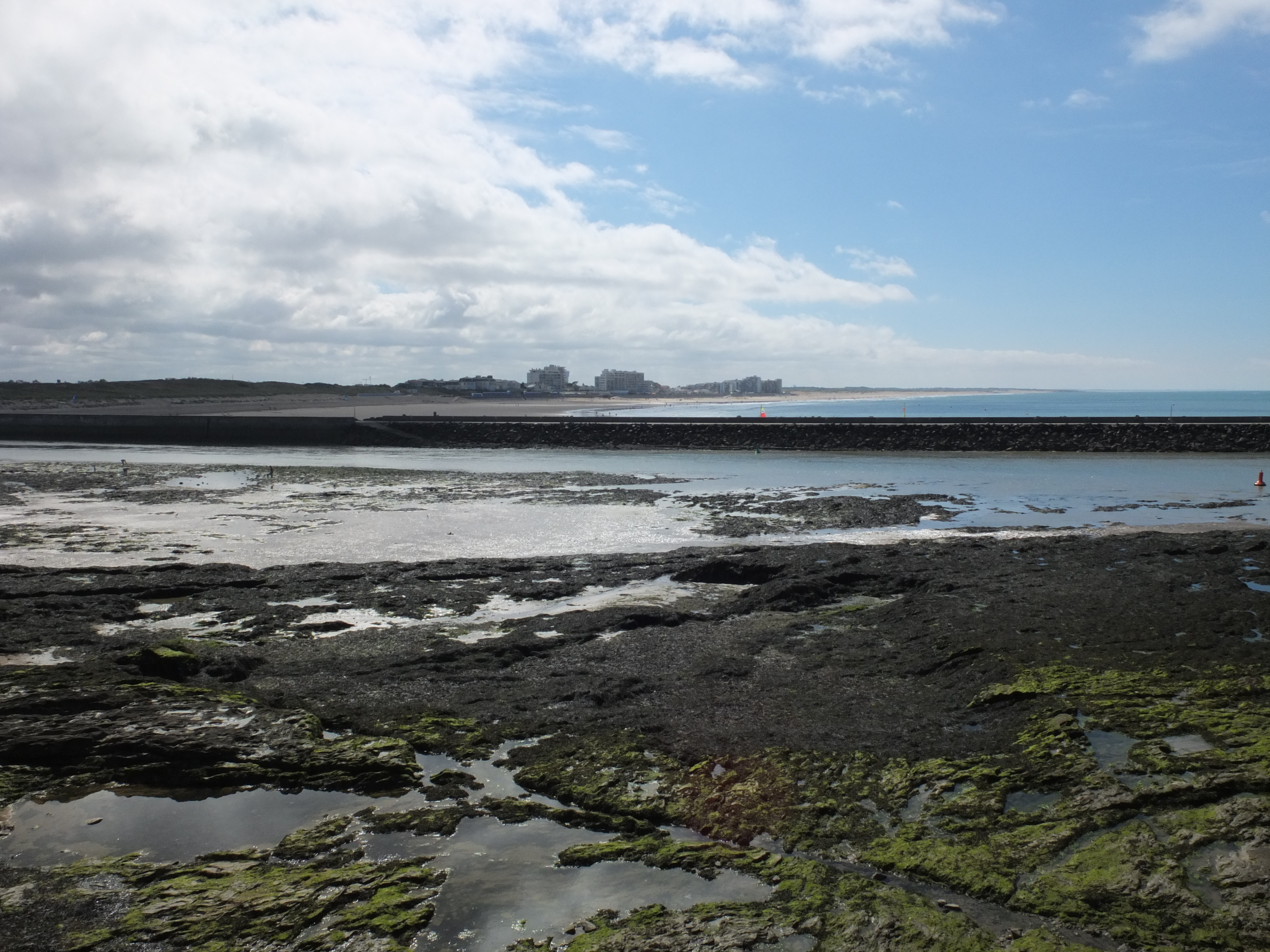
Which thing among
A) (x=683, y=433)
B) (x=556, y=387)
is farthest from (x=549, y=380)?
(x=683, y=433)

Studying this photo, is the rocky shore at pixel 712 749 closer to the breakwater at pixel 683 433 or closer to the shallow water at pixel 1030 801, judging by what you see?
the shallow water at pixel 1030 801

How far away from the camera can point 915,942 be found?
3.95 meters

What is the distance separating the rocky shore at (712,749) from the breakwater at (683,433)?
29900mm

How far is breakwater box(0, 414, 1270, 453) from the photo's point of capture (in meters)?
37.8

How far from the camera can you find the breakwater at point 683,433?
37.8 meters

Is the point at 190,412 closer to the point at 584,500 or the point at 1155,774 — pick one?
the point at 584,500

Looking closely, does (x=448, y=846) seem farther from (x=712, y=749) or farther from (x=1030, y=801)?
(x=1030, y=801)

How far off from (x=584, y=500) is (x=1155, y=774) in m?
17.0

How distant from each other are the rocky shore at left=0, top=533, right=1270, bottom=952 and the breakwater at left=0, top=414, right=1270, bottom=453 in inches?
1177

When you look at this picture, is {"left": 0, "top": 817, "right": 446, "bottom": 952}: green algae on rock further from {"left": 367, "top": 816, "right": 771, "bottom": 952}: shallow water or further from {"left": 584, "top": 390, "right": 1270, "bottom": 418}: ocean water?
{"left": 584, "top": 390, "right": 1270, "bottom": 418}: ocean water

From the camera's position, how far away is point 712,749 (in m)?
6.00

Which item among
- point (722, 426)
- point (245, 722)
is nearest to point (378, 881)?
point (245, 722)

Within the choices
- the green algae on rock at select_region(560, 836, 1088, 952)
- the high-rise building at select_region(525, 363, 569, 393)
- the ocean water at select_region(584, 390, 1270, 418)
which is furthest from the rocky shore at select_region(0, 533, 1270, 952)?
the high-rise building at select_region(525, 363, 569, 393)

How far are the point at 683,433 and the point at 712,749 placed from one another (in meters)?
38.1
